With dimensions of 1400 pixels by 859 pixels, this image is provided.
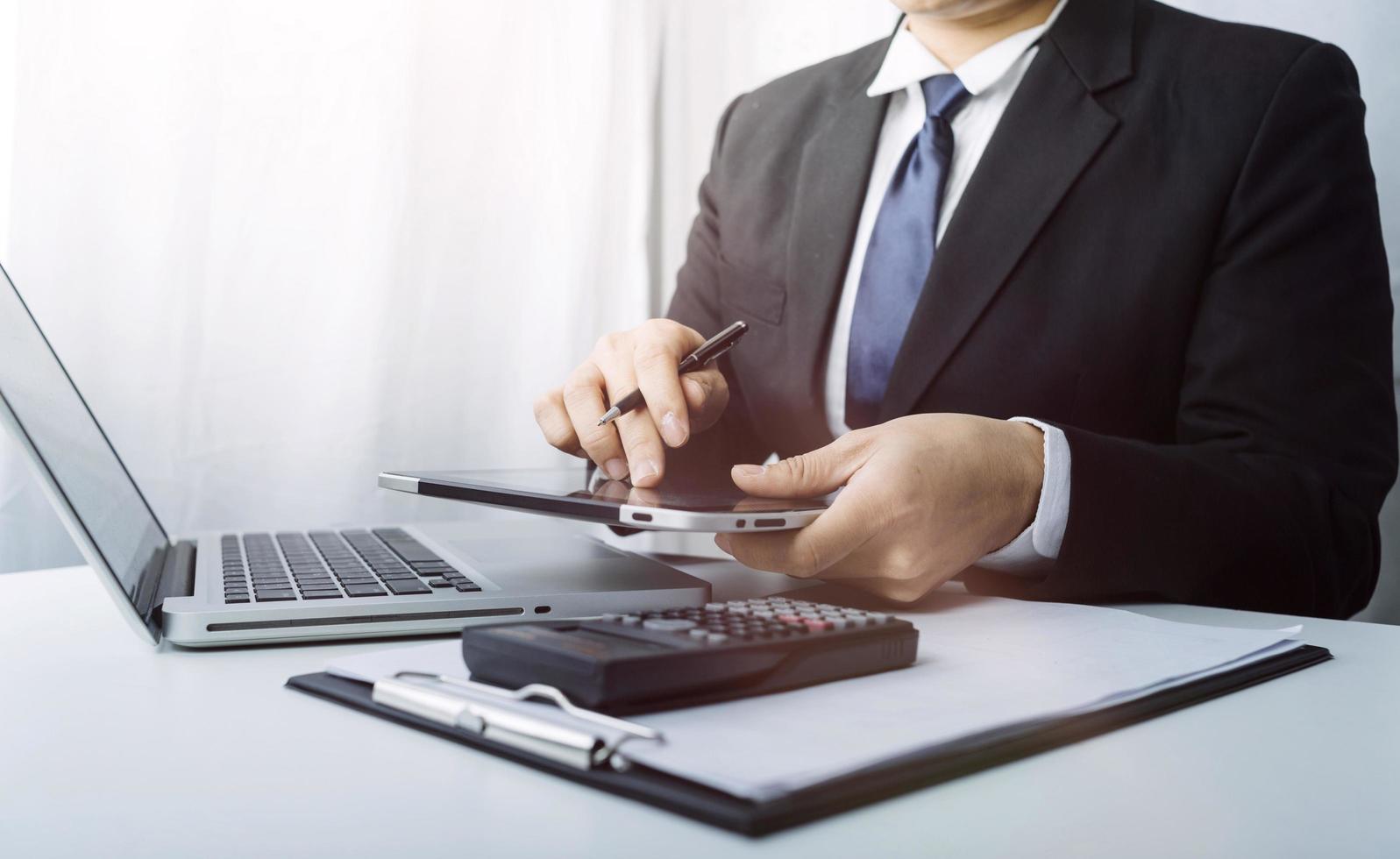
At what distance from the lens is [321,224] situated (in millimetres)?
1449

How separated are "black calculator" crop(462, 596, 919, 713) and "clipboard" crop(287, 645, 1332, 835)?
1cm

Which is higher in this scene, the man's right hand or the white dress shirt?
the white dress shirt

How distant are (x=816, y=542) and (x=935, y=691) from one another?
7.6 inches

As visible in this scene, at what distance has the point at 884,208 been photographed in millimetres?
1224

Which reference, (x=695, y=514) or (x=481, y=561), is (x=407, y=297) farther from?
(x=695, y=514)

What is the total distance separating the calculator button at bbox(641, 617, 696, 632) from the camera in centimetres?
44

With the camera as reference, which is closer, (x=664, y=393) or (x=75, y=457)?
(x=75, y=457)

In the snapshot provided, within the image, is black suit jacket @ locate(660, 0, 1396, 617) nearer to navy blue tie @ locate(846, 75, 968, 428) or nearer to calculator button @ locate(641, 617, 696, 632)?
navy blue tie @ locate(846, 75, 968, 428)

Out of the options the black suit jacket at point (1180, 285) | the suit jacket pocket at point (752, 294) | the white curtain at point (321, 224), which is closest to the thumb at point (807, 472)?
the black suit jacket at point (1180, 285)

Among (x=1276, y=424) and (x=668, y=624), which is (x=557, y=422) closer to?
(x=668, y=624)

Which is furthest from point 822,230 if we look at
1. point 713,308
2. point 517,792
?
point 517,792

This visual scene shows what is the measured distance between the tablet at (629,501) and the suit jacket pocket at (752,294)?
1.78ft

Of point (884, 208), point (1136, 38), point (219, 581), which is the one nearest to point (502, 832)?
point (219, 581)

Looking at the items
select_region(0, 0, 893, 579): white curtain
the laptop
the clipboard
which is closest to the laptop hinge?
the laptop
